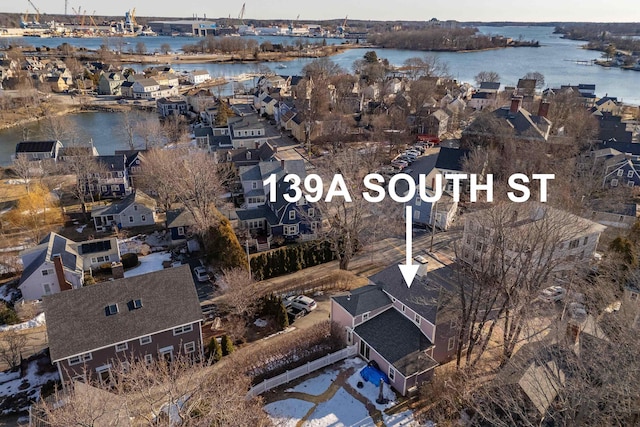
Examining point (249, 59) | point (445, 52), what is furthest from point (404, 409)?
point (445, 52)

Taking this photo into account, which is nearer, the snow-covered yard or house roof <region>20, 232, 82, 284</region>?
the snow-covered yard

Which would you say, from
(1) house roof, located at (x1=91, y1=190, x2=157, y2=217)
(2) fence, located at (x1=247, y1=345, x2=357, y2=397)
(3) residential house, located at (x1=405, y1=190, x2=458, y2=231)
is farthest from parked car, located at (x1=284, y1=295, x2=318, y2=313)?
(1) house roof, located at (x1=91, y1=190, x2=157, y2=217)

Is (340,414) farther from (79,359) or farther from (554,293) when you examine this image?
(554,293)

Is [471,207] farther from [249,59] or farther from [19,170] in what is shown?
[249,59]

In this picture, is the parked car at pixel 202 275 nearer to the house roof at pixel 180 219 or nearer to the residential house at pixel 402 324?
the house roof at pixel 180 219

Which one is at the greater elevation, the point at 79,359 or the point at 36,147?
the point at 36,147

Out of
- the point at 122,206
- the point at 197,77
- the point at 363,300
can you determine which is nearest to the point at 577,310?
the point at 363,300

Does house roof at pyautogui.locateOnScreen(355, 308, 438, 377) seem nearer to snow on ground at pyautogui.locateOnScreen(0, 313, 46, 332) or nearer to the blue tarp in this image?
the blue tarp

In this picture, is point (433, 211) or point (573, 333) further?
point (433, 211)
